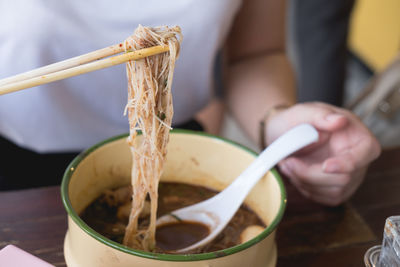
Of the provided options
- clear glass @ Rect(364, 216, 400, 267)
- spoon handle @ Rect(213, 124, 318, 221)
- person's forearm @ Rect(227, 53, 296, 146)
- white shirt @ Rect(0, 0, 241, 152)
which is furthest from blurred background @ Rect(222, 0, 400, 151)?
clear glass @ Rect(364, 216, 400, 267)

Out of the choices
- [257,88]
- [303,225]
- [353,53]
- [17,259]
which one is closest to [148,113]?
[17,259]

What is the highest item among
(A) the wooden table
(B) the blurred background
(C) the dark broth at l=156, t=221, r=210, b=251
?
(C) the dark broth at l=156, t=221, r=210, b=251

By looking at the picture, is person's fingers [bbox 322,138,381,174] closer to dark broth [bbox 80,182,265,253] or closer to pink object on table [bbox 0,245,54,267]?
dark broth [bbox 80,182,265,253]

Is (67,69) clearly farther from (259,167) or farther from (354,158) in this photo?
(354,158)

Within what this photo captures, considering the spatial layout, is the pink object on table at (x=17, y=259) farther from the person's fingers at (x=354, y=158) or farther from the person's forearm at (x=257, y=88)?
the person's forearm at (x=257, y=88)

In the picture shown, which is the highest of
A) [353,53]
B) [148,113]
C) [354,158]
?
[148,113]

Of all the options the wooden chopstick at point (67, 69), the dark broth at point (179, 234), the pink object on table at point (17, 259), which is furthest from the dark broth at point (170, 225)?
the wooden chopstick at point (67, 69)

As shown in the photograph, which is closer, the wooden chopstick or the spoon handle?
the wooden chopstick
